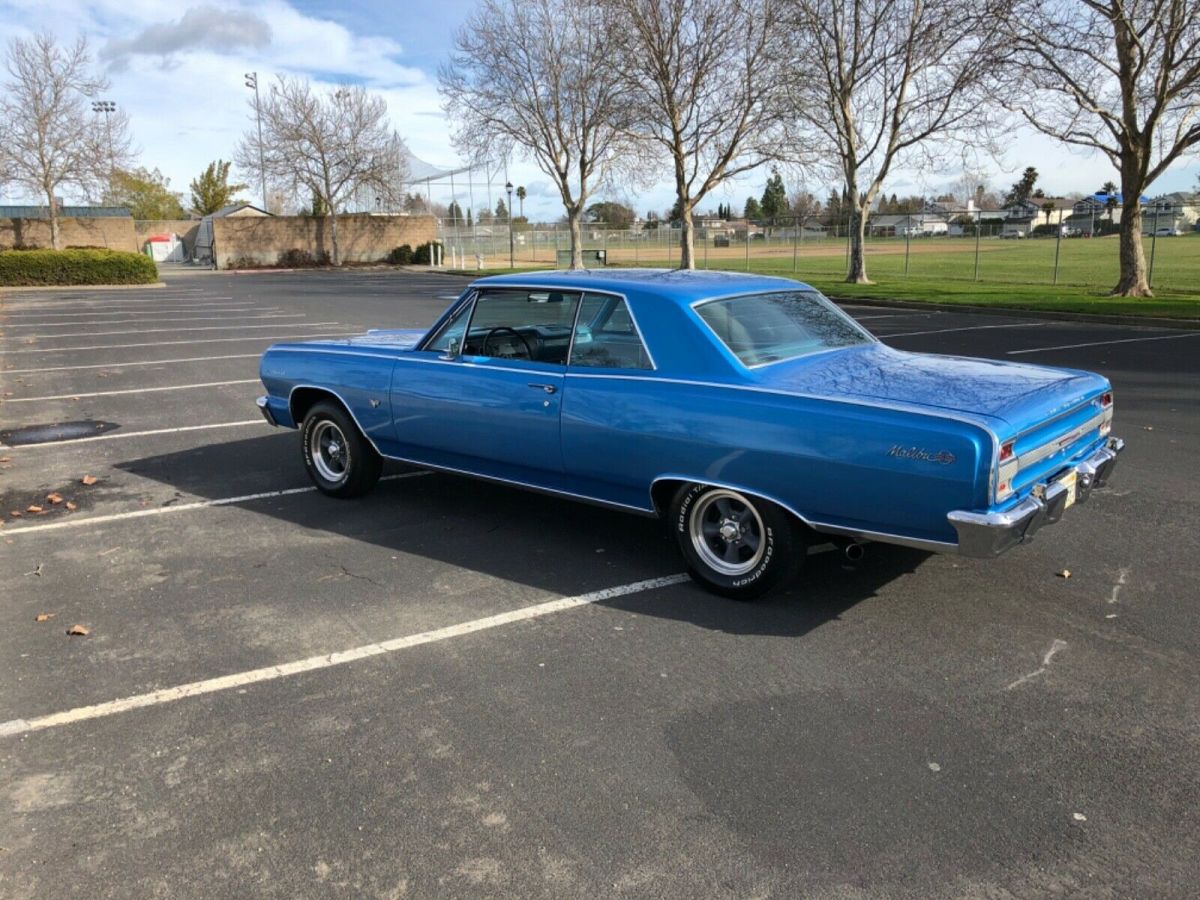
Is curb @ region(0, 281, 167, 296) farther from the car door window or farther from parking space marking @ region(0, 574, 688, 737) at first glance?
parking space marking @ region(0, 574, 688, 737)

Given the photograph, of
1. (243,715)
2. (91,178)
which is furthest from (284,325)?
(91,178)

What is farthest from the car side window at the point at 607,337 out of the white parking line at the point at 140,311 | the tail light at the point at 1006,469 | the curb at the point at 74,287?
the curb at the point at 74,287

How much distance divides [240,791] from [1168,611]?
3.96 metres

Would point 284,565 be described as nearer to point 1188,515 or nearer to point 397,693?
point 397,693

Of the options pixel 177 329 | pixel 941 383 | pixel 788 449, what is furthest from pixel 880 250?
pixel 788 449

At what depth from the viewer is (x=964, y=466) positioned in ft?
11.6

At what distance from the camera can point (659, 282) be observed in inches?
194

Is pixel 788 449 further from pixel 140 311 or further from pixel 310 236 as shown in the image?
pixel 310 236

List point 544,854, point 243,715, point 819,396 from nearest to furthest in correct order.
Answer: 1. point 544,854
2. point 243,715
3. point 819,396

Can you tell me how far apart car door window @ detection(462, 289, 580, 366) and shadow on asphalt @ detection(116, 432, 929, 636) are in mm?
1070

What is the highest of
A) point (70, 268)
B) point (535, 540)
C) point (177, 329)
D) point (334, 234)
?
point (334, 234)

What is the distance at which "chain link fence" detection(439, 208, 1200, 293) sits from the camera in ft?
99.4

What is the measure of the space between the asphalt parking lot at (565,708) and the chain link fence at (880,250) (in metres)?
22.6

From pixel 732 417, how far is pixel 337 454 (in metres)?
3.23
